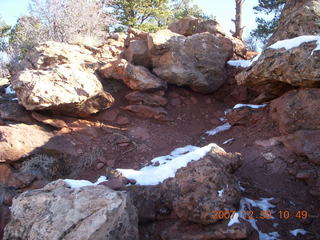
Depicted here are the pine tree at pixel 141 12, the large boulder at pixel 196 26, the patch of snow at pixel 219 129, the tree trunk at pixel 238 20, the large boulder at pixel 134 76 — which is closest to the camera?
the patch of snow at pixel 219 129

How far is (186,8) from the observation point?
1645 centimetres

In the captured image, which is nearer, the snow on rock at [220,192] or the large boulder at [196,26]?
the snow on rock at [220,192]

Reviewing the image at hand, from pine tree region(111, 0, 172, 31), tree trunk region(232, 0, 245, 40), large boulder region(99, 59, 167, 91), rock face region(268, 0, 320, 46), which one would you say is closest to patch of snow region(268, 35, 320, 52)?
rock face region(268, 0, 320, 46)

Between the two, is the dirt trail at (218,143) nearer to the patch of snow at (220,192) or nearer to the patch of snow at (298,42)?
the patch of snow at (220,192)

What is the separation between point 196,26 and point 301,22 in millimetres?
3567

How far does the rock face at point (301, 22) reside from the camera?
4.94 m

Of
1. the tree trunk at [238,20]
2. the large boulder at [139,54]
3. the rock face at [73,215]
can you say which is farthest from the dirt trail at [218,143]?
the tree trunk at [238,20]

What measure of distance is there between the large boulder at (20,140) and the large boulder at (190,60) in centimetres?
288

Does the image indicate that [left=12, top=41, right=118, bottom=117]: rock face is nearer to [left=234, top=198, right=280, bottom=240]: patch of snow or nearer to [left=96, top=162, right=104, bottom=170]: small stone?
[left=96, top=162, right=104, bottom=170]: small stone

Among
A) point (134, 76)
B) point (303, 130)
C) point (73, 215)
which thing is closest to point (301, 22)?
point (303, 130)

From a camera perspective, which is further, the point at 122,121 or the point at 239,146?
the point at 122,121

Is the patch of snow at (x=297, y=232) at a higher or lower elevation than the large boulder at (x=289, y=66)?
lower

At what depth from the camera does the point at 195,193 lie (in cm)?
325

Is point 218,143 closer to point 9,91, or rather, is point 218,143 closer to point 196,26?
point 196,26
